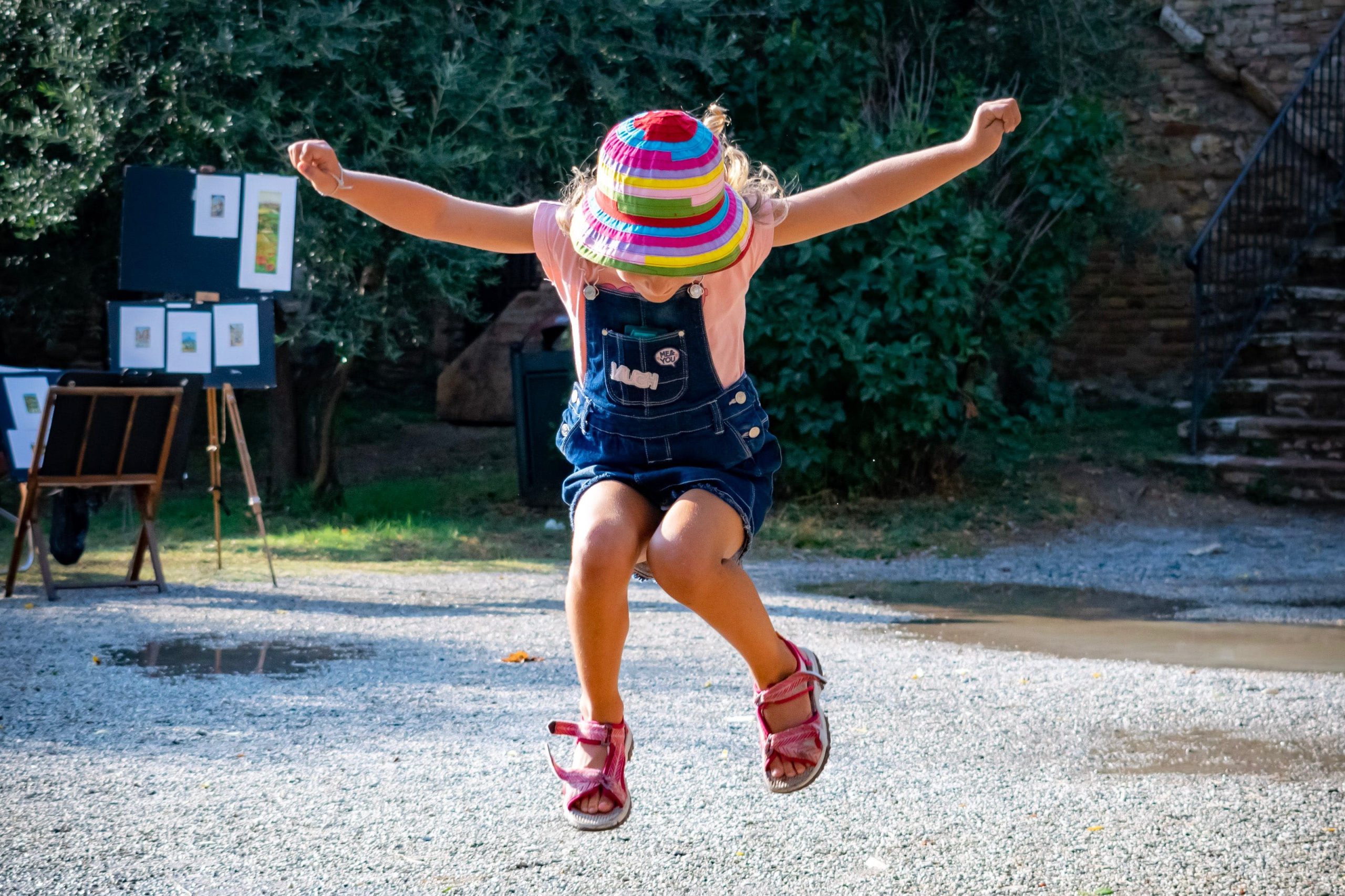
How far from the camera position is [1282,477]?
1116cm

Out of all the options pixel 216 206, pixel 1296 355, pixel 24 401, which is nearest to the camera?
pixel 216 206

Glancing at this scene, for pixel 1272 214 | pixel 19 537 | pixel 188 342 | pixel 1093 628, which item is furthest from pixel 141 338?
pixel 1272 214

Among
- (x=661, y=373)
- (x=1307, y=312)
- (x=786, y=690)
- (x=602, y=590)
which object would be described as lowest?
(x=786, y=690)

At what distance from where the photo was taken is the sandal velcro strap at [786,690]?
3.43 m

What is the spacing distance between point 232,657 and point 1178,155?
11.1 m

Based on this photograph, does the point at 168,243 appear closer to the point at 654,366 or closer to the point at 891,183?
the point at 654,366

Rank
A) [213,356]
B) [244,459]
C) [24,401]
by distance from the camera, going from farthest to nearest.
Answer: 1. [24,401]
2. [213,356]
3. [244,459]

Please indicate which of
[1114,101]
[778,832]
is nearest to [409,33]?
[1114,101]

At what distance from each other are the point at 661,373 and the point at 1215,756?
9.29ft

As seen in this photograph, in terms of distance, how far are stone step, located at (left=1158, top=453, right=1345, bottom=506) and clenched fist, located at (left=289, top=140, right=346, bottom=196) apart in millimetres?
9591

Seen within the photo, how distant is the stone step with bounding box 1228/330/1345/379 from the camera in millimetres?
12008

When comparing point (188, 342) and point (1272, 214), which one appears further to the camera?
point (1272, 214)

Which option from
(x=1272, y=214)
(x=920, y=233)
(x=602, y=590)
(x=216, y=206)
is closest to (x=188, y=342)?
(x=216, y=206)

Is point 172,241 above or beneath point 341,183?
beneath
